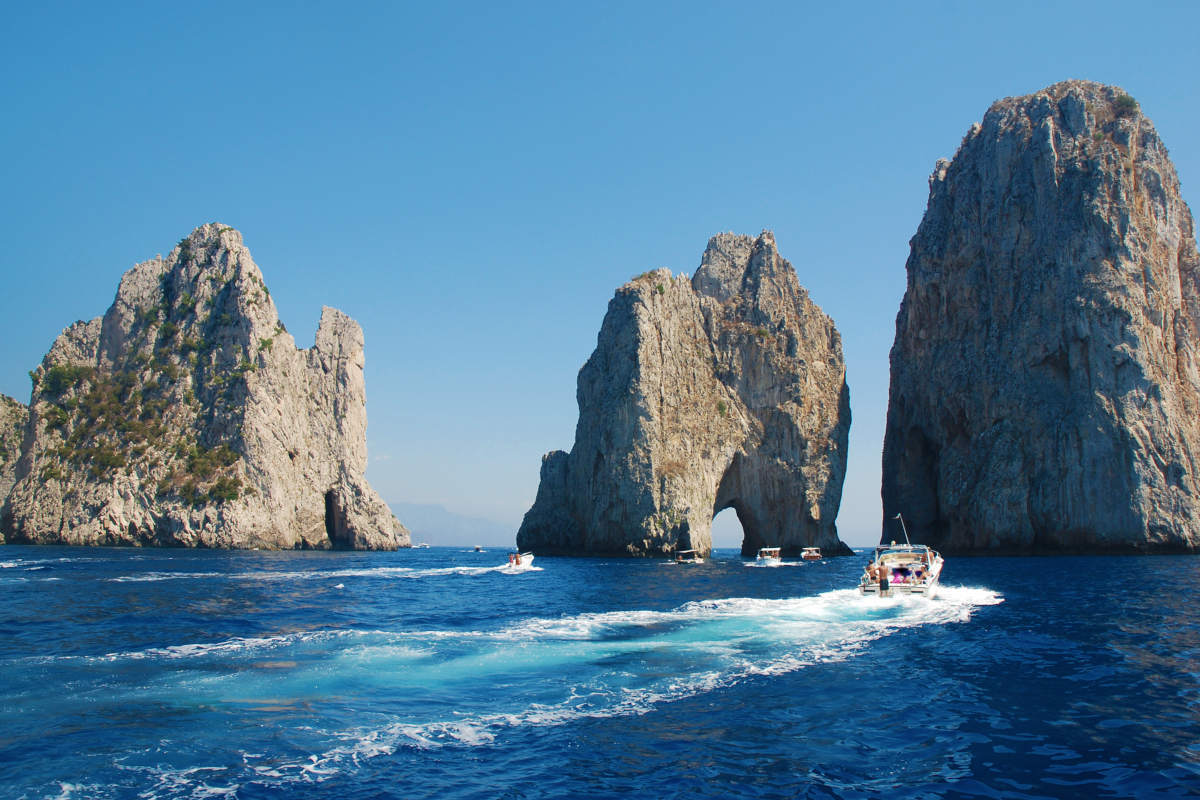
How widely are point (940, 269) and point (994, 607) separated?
69.5 metres

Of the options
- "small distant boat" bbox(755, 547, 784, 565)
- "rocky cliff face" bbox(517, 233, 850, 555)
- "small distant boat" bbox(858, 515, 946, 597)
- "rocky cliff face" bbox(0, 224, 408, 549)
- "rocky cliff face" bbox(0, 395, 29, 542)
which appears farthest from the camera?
"rocky cliff face" bbox(0, 395, 29, 542)

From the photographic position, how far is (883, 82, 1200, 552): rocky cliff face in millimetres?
69438

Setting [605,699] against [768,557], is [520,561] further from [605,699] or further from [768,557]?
[605,699]

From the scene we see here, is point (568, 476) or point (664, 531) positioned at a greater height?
point (568, 476)

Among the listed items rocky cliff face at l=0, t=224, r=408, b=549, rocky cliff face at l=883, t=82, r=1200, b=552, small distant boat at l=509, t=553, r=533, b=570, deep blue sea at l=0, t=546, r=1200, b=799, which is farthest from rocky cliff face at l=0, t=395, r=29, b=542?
rocky cliff face at l=883, t=82, r=1200, b=552

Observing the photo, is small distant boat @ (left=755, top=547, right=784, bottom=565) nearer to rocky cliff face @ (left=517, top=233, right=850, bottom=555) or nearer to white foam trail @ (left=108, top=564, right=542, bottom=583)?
rocky cliff face @ (left=517, top=233, right=850, bottom=555)

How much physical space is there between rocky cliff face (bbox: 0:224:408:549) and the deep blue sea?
62852mm

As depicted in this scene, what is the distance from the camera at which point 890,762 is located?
12.8 m

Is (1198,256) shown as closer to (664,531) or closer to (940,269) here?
(940,269)

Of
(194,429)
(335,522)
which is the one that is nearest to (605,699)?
(194,429)

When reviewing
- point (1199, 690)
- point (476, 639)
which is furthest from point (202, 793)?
point (1199, 690)

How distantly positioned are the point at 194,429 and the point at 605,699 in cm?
9693

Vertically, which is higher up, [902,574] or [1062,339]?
[1062,339]

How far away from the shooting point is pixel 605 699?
17156 millimetres
